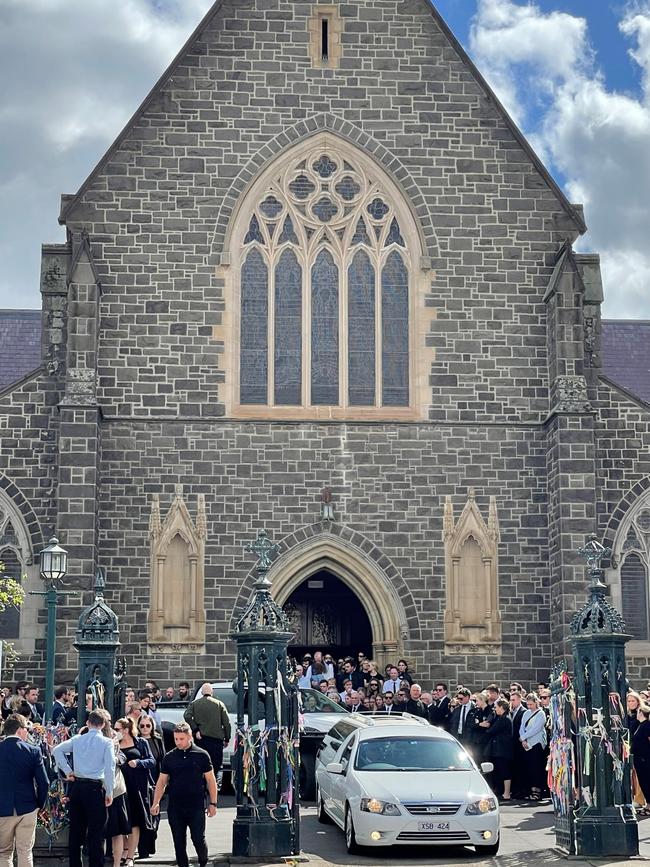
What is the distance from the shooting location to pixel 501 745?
19.9 meters

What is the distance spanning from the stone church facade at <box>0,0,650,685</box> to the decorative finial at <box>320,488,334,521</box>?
6 cm

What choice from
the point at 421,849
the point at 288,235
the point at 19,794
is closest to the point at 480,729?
the point at 421,849

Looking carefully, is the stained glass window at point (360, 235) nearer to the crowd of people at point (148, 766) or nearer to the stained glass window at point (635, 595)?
the stained glass window at point (635, 595)

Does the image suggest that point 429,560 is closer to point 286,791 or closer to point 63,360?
point 63,360

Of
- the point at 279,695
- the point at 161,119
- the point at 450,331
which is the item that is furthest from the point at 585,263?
the point at 279,695

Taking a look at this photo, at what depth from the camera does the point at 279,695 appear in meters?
15.3

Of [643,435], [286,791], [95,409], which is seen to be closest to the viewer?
[286,791]

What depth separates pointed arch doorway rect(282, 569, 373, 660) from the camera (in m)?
28.8

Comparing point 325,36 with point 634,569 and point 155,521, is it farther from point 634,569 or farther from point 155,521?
point 634,569

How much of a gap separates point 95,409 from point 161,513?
7.09 feet

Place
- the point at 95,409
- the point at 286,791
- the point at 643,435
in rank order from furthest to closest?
1. the point at 643,435
2. the point at 95,409
3. the point at 286,791

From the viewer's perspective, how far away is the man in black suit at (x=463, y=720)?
21.0 meters

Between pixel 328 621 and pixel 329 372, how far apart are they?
Answer: 5.51 meters

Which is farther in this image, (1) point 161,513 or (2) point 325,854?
(1) point 161,513
